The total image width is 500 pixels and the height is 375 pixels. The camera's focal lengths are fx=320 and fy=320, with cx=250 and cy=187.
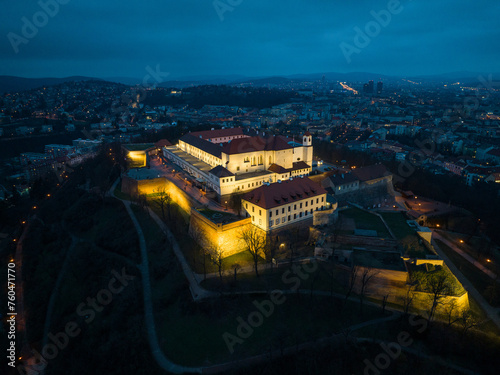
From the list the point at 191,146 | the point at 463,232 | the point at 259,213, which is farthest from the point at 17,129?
the point at 463,232

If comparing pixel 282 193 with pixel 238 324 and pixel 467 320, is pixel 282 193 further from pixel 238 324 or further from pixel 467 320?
pixel 467 320

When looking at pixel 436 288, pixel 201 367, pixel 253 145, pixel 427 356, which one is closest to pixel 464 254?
pixel 436 288

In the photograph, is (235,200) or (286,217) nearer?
(286,217)

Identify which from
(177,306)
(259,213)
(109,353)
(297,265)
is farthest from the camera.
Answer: (259,213)

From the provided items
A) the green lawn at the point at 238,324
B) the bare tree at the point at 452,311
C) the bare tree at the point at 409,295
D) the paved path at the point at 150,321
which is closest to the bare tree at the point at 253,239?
the green lawn at the point at 238,324

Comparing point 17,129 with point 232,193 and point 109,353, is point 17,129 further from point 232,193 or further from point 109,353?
point 109,353

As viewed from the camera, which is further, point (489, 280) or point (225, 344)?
point (489, 280)
